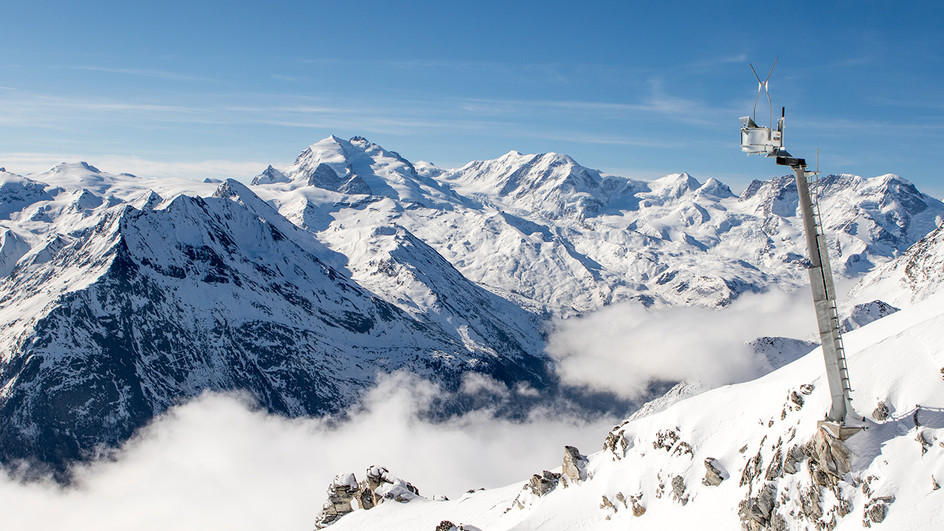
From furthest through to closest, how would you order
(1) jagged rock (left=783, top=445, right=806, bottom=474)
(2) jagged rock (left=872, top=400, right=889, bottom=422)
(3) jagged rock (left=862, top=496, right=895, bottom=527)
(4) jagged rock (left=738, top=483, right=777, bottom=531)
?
(4) jagged rock (left=738, top=483, right=777, bottom=531) → (1) jagged rock (left=783, top=445, right=806, bottom=474) → (2) jagged rock (left=872, top=400, right=889, bottom=422) → (3) jagged rock (left=862, top=496, right=895, bottom=527)

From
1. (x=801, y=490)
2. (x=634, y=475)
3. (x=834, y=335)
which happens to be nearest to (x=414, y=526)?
(x=634, y=475)

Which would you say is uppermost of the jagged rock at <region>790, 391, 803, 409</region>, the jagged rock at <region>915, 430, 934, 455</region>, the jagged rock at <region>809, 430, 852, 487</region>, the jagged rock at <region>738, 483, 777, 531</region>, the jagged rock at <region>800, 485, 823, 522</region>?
the jagged rock at <region>790, 391, 803, 409</region>

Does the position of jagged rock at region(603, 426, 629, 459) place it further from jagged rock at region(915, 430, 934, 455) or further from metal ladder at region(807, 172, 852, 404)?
jagged rock at region(915, 430, 934, 455)

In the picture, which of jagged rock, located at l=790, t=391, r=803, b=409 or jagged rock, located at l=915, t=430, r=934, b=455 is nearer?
jagged rock, located at l=915, t=430, r=934, b=455

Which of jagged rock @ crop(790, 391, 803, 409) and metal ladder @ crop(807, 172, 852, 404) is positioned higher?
metal ladder @ crop(807, 172, 852, 404)

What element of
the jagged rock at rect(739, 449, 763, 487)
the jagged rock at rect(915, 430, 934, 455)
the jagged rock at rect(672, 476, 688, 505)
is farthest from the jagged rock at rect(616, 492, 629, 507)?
the jagged rock at rect(915, 430, 934, 455)

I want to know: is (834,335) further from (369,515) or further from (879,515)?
(369,515)

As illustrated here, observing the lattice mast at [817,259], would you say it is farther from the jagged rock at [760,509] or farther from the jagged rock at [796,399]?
the jagged rock at [760,509]
